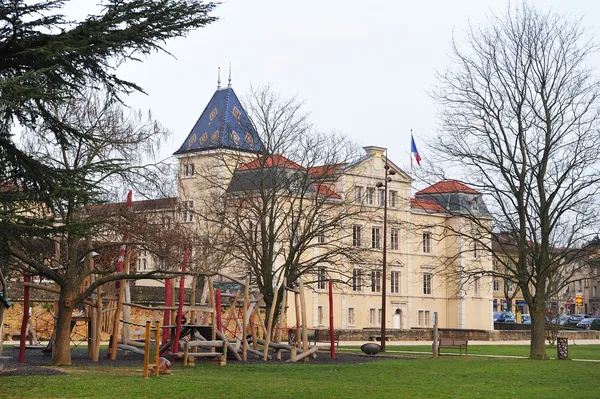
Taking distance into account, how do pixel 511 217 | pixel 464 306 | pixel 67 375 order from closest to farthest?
pixel 67 375
pixel 511 217
pixel 464 306

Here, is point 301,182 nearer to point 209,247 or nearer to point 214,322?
point 209,247

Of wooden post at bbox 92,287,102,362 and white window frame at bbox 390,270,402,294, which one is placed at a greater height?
white window frame at bbox 390,270,402,294

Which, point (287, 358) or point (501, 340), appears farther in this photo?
point (501, 340)

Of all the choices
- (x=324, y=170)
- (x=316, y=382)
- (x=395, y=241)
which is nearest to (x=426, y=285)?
(x=395, y=241)

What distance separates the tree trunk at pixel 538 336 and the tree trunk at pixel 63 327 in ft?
61.4

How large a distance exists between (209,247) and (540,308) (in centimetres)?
1317

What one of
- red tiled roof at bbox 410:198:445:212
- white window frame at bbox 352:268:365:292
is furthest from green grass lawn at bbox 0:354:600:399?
white window frame at bbox 352:268:365:292

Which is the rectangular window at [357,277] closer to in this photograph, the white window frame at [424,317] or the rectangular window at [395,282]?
the rectangular window at [395,282]

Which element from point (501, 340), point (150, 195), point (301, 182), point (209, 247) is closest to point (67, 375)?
point (150, 195)

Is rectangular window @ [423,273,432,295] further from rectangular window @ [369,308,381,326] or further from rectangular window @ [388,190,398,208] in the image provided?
rectangular window @ [388,190,398,208]

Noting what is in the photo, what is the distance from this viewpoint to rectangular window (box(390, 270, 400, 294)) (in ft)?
257

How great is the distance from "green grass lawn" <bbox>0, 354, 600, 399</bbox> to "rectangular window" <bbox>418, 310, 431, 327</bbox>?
50038 millimetres

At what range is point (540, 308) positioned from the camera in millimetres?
37500

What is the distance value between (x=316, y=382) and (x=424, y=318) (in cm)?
5935
